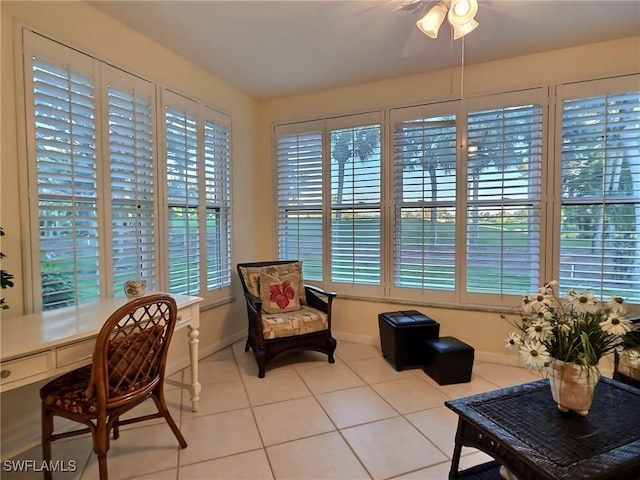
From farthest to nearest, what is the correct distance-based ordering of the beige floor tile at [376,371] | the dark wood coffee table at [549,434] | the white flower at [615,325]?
the beige floor tile at [376,371] < the white flower at [615,325] < the dark wood coffee table at [549,434]

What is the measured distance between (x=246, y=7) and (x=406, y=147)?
1.80m

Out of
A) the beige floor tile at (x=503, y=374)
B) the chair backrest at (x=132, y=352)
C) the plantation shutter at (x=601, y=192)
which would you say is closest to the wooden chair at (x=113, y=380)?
the chair backrest at (x=132, y=352)

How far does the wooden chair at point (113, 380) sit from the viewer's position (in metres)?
1.49

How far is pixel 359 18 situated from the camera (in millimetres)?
2311

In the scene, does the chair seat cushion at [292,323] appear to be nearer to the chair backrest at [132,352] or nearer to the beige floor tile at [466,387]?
the beige floor tile at [466,387]

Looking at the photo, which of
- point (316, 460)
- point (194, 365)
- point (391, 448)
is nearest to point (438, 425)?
point (391, 448)

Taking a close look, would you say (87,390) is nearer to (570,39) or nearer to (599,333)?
(599,333)

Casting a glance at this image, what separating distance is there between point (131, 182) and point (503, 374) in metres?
3.26

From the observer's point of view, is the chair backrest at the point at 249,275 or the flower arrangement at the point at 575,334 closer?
the flower arrangement at the point at 575,334

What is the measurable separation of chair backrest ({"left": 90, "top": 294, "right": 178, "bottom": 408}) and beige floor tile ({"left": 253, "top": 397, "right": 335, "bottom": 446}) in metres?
0.72

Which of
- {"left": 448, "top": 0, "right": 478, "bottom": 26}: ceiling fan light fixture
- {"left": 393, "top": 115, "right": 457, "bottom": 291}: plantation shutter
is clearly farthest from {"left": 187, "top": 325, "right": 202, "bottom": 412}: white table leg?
{"left": 448, "top": 0, "right": 478, "bottom": 26}: ceiling fan light fixture

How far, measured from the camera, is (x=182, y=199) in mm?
2883

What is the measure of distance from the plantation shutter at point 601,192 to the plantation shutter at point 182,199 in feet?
10.2

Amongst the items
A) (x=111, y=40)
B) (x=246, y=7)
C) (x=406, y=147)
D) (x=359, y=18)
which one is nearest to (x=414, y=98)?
(x=406, y=147)
